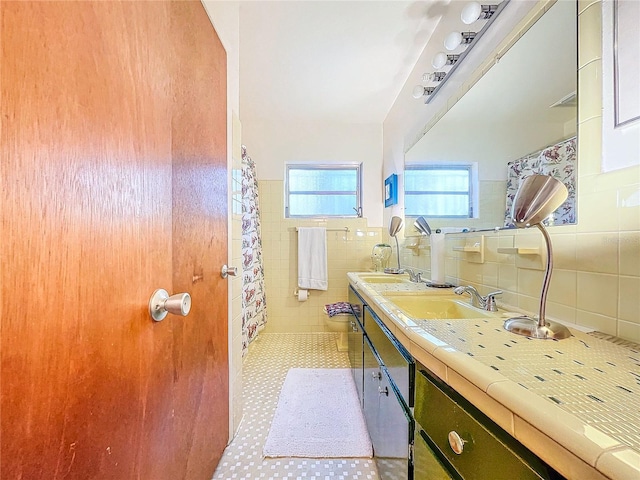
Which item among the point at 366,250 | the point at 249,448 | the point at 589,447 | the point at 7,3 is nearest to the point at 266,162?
the point at 366,250

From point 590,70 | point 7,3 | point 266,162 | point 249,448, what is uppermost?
point 266,162

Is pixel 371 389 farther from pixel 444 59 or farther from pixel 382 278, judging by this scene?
pixel 444 59

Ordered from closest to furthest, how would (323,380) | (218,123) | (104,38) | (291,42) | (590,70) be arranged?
(104,38) < (590,70) < (218,123) < (291,42) < (323,380)

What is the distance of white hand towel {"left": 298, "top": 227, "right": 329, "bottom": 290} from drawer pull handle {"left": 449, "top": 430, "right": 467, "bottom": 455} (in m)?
2.29

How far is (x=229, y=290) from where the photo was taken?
1.29m

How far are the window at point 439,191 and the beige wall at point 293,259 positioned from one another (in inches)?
35.9

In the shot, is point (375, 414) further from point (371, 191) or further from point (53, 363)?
point (371, 191)

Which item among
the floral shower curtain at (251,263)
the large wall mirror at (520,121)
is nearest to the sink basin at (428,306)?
the large wall mirror at (520,121)

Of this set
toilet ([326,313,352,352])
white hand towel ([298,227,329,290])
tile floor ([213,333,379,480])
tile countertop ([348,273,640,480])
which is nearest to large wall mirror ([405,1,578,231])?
tile countertop ([348,273,640,480])

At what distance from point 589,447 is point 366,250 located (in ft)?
8.59

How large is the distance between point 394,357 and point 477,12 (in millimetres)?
1355

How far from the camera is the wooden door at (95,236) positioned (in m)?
0.34

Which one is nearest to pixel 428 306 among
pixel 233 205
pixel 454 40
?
pixel 233 205

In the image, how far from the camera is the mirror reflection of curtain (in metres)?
0.77
